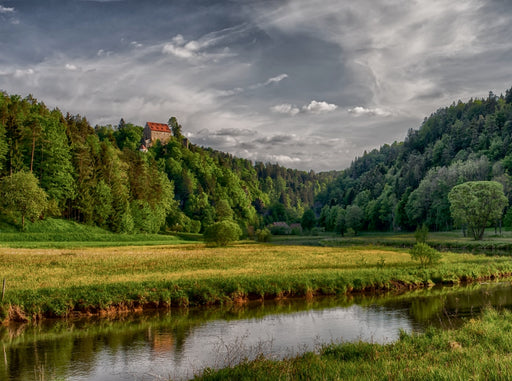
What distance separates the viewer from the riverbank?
24.7 m

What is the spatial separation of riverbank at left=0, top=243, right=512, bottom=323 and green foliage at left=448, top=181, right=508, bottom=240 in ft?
135

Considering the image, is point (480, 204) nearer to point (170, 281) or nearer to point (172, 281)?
point (172, 281)

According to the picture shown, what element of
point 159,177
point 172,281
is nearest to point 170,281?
point 172,281

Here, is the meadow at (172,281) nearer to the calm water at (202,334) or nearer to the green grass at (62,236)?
the calm water at (202,334)

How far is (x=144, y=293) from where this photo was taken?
26.7 meters

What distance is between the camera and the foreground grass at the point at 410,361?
35.8 feet

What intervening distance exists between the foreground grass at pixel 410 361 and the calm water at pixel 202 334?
226 cm

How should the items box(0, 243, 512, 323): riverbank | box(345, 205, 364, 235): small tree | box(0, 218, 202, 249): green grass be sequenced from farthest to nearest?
box(345, 205, 364, 235): small tree → box(0, 218, 202, 249): green grass → box(0, 243, 512, 323): riverbank

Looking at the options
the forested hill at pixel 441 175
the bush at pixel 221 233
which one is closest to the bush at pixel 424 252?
the bush at pixel 221 233

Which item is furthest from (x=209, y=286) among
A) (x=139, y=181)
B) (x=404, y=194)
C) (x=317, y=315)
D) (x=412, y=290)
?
(x=404, y=194)

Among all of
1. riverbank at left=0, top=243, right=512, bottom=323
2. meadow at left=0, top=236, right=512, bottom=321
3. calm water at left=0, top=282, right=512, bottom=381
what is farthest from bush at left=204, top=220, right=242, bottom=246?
calm water at left=0, top=282, right=512, bottom=381

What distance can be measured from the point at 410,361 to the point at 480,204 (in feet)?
264

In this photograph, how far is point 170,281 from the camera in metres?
29.3

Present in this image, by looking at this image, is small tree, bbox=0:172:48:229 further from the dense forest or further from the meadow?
the meadow
